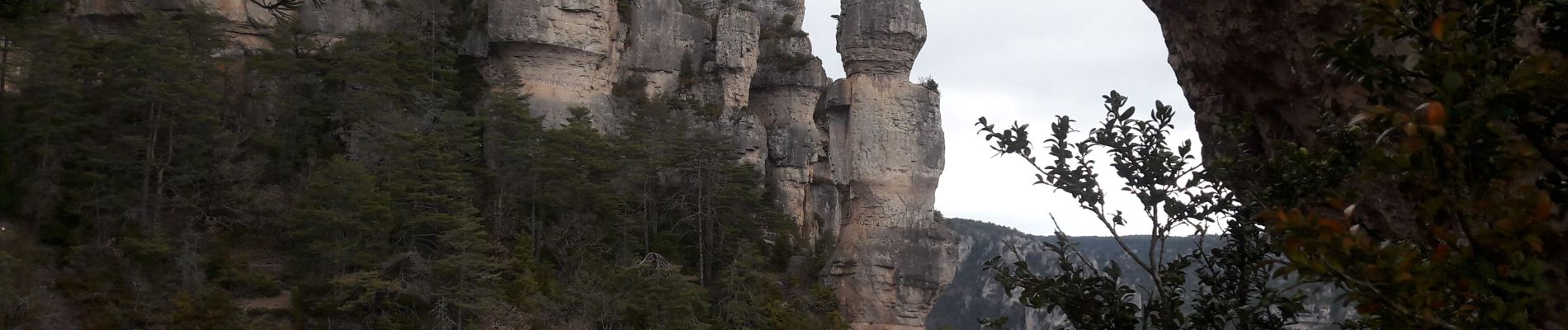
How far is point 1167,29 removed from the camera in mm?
5008

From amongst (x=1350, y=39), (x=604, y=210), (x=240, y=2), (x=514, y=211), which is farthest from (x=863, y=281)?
(x=1350, y=39)

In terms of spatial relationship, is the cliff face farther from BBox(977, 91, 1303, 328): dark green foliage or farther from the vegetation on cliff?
the vegetation on cliff

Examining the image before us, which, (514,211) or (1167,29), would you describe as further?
(514,211)

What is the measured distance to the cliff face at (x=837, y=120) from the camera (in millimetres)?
28609

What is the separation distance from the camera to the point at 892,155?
2948 cm

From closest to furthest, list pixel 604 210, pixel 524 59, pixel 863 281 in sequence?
pixel 604 210
pixel 524 59
pixel 863 281

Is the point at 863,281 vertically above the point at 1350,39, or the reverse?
the point at 1350,39

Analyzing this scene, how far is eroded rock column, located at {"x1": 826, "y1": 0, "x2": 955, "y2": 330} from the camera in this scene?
95.2 feet

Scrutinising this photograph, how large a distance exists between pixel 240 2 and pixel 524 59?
612 cm

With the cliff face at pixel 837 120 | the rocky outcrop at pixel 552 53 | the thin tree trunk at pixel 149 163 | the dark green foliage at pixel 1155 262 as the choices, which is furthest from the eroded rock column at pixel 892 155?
the dark green foliage at pixel 1155 262

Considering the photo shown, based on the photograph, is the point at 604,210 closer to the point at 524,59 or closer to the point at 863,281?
the point at 524,59

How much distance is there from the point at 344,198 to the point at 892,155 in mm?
14549

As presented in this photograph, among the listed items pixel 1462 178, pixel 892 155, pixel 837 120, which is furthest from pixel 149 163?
pixel 1462 178

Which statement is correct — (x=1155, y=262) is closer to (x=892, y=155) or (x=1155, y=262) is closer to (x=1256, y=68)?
(x=1256, y=68)
